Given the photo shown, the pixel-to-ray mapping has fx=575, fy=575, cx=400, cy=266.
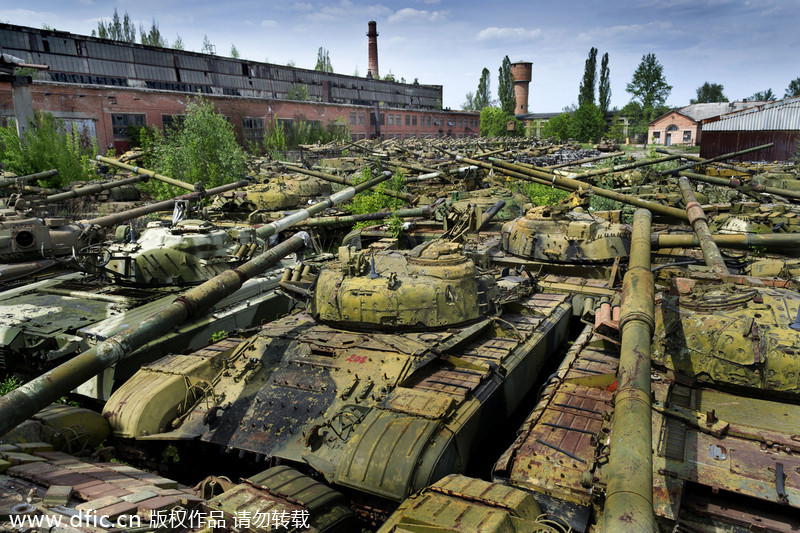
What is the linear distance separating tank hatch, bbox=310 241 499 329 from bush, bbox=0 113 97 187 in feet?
80.1

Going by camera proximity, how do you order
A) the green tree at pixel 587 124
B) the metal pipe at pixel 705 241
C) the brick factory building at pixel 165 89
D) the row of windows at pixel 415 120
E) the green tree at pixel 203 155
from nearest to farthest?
1. the metal pipe at pixel 705 241
2. the green tree at pixel 203 155
3. the brick factory building at pixel 165 89
4. the row of windows at pixel 415 120
5. the green tree at pixel 587 124

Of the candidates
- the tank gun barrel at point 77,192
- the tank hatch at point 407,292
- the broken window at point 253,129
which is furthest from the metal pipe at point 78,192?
the broken window at point 253,129

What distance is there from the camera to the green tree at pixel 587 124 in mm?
68750

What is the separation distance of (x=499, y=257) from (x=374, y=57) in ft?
189

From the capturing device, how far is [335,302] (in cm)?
984

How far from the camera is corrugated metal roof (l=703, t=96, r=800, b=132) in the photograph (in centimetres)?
4359

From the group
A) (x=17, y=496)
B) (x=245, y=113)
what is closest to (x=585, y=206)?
(x=17, y=496)

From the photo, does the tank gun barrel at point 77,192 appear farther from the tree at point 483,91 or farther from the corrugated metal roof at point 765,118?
the tree at point 483,91

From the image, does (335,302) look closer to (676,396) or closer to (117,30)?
(676,396)

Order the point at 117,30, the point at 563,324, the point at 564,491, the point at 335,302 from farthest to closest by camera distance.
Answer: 1. the point at 117,30
2. the point at 563,324
3. the point at 335,302
4. the point at 564,491

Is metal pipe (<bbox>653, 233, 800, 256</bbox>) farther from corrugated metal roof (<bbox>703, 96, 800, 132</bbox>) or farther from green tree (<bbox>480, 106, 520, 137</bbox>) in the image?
green tree (<bbox>480, 106, 520, 137</bbox>)

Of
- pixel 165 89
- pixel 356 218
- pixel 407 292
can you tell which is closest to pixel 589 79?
pixel 165 89

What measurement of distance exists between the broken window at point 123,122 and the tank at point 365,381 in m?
34.5

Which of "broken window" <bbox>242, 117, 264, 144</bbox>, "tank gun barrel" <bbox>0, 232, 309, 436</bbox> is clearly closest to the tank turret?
"tank gun barrel" <bbox>0, 232, 309, 436</bbox>
